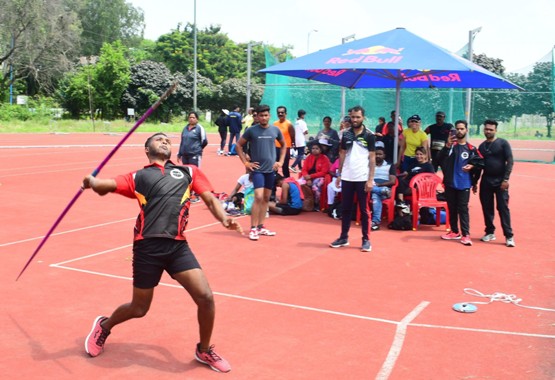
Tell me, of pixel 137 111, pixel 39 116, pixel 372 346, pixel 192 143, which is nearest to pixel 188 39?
pixel 137 111

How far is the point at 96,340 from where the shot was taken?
15.7ft

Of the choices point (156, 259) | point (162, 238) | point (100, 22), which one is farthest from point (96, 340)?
point (100, 22)

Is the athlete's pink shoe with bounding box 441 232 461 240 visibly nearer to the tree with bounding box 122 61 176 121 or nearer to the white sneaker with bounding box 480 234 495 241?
the white sneaker with bounding box 480 234 495 241

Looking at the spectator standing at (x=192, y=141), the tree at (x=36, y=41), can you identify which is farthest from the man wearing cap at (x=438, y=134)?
the tree at (x=36, y=41)

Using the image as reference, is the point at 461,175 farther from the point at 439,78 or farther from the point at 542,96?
the point at 542,96

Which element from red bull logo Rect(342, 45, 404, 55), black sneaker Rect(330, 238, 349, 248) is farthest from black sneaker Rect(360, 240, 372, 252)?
red bull logo Rect(342, 45, 404, 55)

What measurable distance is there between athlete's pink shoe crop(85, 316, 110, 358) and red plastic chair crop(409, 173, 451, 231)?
6743mm

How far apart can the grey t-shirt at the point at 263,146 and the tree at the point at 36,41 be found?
45.4 m

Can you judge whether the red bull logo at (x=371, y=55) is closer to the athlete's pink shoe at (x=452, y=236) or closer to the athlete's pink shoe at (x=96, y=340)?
the athlete's pink shoe at (x=452, y=236)

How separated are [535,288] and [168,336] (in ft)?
14.1

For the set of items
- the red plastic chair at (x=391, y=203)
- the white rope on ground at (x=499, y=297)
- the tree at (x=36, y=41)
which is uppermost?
the tree at (x=36, y=41)

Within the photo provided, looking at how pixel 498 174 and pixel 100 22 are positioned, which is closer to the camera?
pixel 498 174

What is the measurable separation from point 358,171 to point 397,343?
12.4 ft

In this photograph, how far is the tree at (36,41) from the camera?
159 ft
